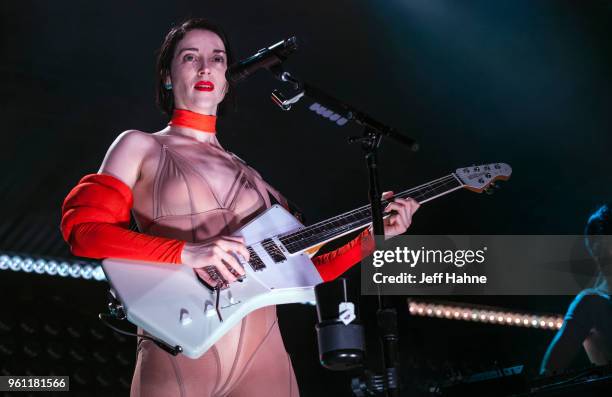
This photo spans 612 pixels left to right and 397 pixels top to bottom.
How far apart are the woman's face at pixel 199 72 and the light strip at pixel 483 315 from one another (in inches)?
180

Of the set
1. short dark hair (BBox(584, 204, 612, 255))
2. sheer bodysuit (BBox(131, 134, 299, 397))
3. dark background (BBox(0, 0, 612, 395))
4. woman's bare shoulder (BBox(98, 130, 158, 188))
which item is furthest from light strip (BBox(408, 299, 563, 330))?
woman's bare shoulder (BBox(98, 130, 158, 188))

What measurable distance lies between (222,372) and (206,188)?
70cm

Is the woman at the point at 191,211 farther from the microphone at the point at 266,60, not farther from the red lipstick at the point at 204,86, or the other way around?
the microphone at the point at 266,60

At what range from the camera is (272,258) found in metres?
2.43

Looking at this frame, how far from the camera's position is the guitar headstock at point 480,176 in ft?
10.3

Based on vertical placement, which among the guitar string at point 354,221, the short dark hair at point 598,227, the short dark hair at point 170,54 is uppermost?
the short dark hair at point 170,54

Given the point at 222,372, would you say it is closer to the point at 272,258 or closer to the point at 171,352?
the point at 171,352

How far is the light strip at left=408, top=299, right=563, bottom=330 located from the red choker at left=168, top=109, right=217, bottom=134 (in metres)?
4.54

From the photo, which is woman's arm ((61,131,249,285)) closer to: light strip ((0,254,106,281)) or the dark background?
the dark background

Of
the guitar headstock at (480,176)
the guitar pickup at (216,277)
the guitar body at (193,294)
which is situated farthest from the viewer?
the guitar headstock at (480,176)

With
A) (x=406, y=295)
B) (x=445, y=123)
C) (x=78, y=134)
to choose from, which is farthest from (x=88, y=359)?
(x=445, y=123)

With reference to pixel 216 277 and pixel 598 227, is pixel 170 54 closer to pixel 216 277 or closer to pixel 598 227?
pixel 216 277

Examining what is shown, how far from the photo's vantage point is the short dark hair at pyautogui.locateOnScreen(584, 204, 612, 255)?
4.69 m

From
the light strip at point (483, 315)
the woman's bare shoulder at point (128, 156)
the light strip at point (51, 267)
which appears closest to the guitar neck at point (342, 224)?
the woman's bare shoulder at point (128, 156)
